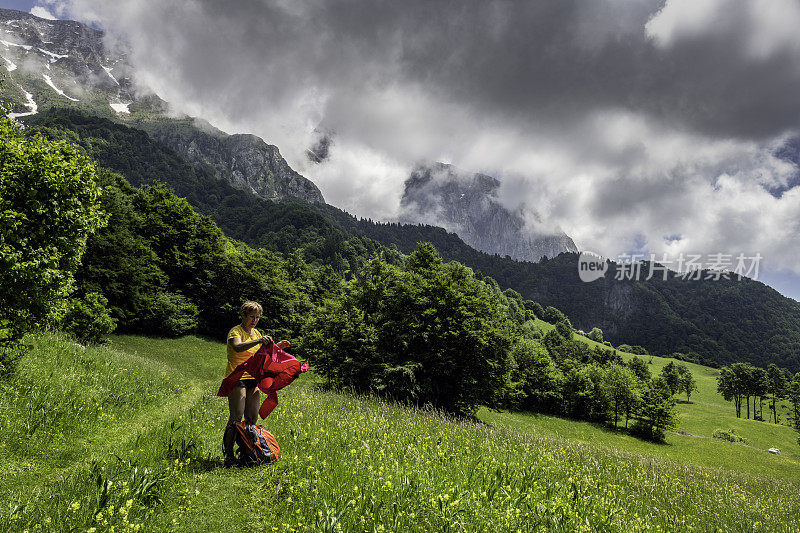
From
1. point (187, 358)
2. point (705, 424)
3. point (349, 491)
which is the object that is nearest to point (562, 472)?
point (349, 491)

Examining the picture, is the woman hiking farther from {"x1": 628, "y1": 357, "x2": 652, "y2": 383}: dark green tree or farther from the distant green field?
{"x1": 628, "y1": 357, "x2": 652, "y2": 383}: dark green tree

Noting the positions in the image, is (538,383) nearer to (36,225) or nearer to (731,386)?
(36,225)

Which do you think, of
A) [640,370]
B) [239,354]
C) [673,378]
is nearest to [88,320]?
[239,354]

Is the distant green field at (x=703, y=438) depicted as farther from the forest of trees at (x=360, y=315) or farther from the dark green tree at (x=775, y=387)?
the forest of trees at (x=360, y=315)

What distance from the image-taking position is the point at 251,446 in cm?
568

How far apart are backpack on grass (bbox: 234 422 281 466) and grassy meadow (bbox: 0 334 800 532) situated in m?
0.23

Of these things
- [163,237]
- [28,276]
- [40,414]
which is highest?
[163,237]

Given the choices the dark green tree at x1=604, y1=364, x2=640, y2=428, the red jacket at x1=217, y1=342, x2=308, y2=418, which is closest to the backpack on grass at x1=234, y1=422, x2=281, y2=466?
the red jacket at x1=217, y1=342, x2=308, y2=418

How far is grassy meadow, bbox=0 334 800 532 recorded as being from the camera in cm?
398

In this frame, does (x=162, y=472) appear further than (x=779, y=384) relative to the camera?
No

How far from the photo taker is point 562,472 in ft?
21.9

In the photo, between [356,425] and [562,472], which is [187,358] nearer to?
[356,425]

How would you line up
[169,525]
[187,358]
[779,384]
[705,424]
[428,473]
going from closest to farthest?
[169,525], [428,473], [187,358], [705,424], [779,384]

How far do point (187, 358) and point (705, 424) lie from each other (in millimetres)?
92520
